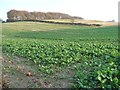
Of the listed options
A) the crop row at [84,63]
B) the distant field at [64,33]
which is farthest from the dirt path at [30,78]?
the distant field at [64,33]

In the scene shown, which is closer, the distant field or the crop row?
the crop row

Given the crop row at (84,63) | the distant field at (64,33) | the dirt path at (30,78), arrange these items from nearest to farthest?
the crop row at (84,63) < the dirt path at (30,78) < the distant field at (64,33)

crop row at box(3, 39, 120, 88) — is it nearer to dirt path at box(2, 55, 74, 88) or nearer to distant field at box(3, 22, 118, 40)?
dirt path at box(2, 55, 74, 88)

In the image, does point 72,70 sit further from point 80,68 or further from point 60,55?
point 60,55

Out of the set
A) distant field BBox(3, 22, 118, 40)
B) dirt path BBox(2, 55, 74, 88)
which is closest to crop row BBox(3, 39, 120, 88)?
dirt path BBox(2, 55, 74, 88)

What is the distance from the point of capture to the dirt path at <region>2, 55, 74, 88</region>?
36.7 ft

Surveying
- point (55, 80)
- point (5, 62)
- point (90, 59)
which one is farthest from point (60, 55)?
point (55, 80)

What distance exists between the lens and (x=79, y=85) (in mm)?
10656

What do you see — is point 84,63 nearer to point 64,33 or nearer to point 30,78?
point 30,78

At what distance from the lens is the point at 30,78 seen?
12.1 m

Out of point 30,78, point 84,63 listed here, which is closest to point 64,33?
point 84,63

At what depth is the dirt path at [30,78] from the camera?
11195mm

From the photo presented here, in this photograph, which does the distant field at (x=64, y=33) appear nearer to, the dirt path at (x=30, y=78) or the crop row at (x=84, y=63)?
the crop row at (x=84, y=63)

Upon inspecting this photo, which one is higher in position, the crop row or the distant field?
the crop row
